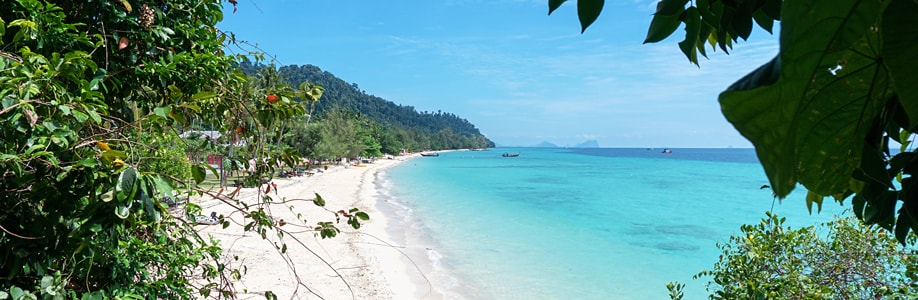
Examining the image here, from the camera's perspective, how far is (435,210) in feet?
79.8

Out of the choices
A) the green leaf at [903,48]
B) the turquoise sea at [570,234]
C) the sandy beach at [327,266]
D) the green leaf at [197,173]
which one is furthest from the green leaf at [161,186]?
the turquoise sea at [570,234]

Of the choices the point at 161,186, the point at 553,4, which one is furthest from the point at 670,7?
the point at 161,186

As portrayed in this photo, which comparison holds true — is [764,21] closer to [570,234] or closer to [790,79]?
[790,79]

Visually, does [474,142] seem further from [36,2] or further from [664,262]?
[36,2]

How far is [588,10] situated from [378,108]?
13266cm

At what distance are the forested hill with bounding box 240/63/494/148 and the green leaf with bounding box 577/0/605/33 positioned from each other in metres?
91.8

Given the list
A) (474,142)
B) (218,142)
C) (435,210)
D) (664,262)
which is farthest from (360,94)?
(218,142)

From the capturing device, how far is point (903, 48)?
228mm

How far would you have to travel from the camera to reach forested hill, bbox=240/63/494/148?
106812 mm

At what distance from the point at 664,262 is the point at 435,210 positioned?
38.5ft

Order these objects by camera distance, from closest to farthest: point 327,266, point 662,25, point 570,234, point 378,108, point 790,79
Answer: point 790,79, point 662,25, point 327,266, point 570,234, point 378,108

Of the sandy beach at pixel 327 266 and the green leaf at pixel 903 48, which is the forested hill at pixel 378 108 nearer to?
the sandy beach at pixel 327 266

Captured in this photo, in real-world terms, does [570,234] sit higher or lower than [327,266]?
→ lower

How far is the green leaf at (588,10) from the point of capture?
45cm
